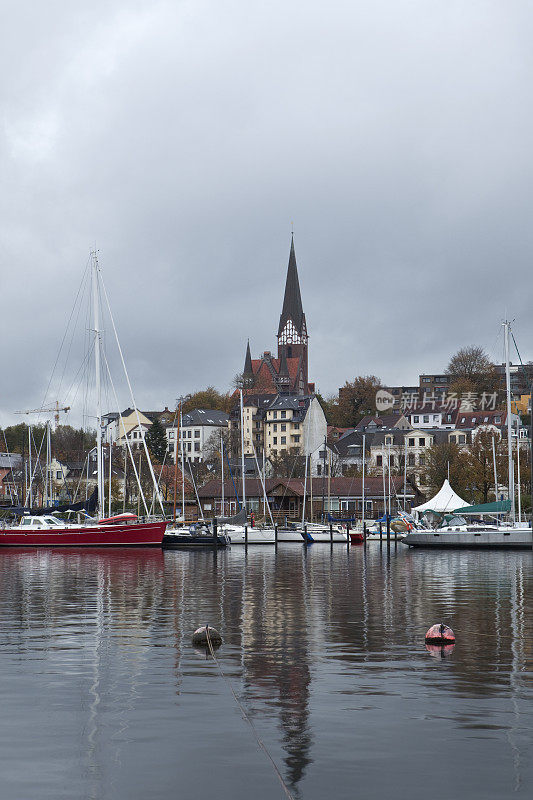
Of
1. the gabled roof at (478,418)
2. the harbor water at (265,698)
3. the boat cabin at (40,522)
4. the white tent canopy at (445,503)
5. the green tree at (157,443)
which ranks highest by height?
the gabled roof at (478,418)

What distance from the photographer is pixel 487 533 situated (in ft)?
257

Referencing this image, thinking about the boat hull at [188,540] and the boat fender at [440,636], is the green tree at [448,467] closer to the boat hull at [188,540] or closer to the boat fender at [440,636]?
the boat hull at [188,540]

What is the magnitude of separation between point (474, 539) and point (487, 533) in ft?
4.53

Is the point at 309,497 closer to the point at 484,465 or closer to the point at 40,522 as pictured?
the point at 484,465

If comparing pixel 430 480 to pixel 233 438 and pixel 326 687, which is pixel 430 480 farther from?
pixel 326 687

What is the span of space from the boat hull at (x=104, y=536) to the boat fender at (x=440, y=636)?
51.9 meters

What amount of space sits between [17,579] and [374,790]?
36091mm

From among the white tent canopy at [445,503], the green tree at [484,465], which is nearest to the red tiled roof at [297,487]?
the green tree at [484,465]

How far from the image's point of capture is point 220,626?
26250 mm

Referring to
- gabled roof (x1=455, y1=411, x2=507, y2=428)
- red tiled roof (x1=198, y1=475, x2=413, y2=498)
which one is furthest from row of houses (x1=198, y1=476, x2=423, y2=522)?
gabled roof (x1=455, y1=411, x2=507, y2=428)

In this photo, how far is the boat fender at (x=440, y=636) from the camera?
22266 mm

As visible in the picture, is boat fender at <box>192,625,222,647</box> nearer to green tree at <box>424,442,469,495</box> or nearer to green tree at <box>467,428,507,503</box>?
green tree at <box>467,428,507,503</box>

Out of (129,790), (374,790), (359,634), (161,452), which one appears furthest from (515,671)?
(161,452)

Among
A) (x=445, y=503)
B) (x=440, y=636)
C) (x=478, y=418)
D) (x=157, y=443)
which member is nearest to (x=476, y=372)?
(x=478, y=418)
